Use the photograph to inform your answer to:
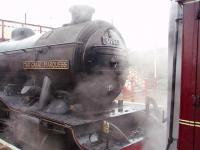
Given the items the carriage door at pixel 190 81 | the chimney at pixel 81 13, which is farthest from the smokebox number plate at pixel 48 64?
the carriage door at pixel 190 81

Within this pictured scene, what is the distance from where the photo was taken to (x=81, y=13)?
176 inches

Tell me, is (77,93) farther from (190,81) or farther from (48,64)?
(190,81)

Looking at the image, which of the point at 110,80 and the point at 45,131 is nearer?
the point at 45,131

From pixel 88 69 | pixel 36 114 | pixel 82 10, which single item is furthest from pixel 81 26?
pixel 36 114

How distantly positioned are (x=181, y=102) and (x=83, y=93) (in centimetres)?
202

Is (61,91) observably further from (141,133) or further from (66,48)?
(141,133)

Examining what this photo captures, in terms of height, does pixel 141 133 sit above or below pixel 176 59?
below

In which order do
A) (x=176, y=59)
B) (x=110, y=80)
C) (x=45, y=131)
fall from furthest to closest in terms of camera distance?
(x=110, y=80) < (x=45, y=131) < (x=176, y=59)

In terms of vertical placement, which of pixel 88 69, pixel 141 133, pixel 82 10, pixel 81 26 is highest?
pixel 82 10

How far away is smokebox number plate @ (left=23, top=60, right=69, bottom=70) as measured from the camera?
4159 millimetres

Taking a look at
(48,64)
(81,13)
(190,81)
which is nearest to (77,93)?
(48,64)

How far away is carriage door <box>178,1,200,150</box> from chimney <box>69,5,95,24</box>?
223cm

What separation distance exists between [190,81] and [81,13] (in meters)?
2.55

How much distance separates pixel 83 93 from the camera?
4.25 metres
